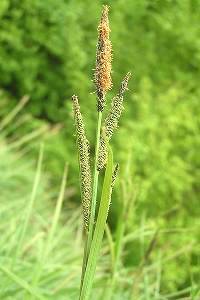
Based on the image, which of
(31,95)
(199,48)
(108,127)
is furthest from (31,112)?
(108,127)

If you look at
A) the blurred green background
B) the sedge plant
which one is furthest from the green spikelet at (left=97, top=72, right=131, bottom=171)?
the blurred green background

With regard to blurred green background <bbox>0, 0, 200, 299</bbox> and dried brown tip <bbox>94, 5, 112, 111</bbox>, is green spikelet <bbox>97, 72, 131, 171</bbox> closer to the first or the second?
dried brown tip <bbox>94, 5, 112, 111</bbox>

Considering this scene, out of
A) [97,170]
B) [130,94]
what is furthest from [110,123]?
[130,94]

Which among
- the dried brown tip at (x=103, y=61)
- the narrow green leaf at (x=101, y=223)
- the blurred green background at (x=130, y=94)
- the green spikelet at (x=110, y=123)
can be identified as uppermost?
the blurred green background at (x=130, y=94)

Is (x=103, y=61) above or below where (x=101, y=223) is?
above

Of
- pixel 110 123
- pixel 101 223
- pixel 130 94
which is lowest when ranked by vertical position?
pixel 101 223

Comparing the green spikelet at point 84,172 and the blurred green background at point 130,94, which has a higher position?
the blurred green background at point 130,94

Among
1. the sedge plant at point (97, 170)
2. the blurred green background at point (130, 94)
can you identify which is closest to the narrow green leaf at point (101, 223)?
the sedge plant at point (97, 170)

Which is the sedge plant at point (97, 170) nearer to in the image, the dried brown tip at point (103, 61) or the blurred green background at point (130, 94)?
the dried brown tip at point (103, 61)

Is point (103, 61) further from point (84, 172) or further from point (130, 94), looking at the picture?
point (130, 94)
